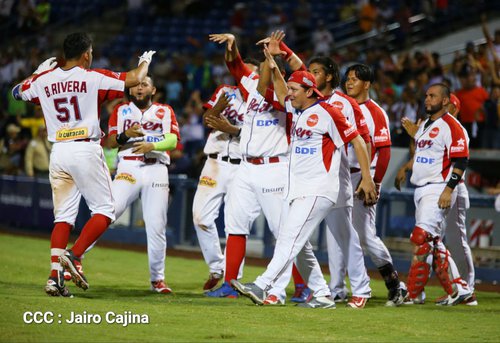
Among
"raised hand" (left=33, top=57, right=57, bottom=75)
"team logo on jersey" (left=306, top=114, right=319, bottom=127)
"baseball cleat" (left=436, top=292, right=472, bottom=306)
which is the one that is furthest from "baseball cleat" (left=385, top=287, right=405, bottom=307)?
"raised hand" (left=33, top=57, right=57, bottom=75)

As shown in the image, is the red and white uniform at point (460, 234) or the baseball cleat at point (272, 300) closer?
the baseball cleat at point (272, 300)

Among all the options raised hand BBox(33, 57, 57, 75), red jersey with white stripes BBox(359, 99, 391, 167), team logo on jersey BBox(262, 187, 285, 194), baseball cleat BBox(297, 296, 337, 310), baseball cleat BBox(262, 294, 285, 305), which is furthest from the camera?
red jersey with white stripes BBox(359, 99, 391, 167)

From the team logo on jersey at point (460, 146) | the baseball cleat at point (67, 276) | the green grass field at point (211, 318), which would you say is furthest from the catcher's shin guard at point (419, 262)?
the baseball cleat at point (67, 276)

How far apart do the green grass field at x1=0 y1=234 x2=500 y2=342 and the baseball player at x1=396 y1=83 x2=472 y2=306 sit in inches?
11.1

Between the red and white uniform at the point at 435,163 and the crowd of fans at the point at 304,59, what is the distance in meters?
4.78

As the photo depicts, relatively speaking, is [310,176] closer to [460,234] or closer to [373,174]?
[373,174]

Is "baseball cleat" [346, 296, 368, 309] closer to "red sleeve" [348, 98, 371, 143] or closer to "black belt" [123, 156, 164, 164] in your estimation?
"red sleeve" [348, 98, 371, 143]

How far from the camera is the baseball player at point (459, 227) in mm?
9578

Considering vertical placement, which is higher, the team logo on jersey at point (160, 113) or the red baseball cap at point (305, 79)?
the red baseball cap at point (305, 79)

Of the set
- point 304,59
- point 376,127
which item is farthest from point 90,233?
point 304,59

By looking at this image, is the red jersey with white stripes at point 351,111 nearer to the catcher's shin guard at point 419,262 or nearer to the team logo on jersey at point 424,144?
the team logo on jersey at point 424,144

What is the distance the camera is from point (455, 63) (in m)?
16.6

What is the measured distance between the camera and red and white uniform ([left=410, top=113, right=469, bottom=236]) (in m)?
9.09

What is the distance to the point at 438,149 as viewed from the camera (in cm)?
920
